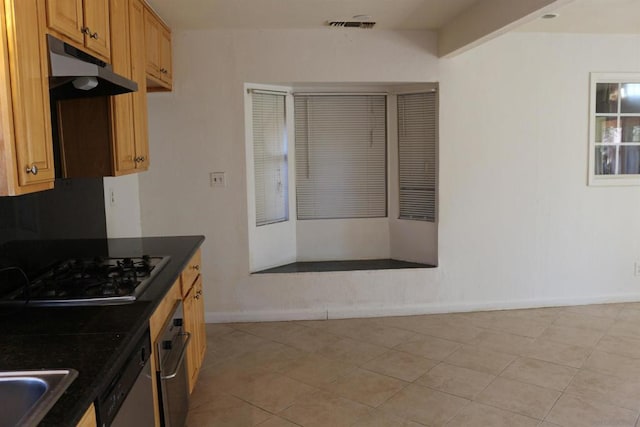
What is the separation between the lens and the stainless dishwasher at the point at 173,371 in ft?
6.97

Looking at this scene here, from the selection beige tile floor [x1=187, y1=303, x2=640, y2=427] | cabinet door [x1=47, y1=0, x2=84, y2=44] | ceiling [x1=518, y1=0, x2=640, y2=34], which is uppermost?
ceiling [x1=518, y1=0, x2=640, y2=34]

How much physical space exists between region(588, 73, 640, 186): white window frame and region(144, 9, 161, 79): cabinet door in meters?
3.57

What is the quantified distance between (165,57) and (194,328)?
2.03 meters

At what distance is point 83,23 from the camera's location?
210 cm

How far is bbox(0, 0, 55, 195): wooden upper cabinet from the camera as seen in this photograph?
4.91ft

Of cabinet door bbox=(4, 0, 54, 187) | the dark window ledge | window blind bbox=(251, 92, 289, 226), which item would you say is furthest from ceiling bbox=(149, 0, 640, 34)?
the dark window ledge

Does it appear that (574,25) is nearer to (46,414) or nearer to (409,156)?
(409,156)

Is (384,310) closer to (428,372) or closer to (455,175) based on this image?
(428,372)

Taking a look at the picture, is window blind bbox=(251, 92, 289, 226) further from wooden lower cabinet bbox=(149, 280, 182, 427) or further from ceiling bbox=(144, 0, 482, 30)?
wooden lower cabinet bbox=(149, 280, 182, 427)

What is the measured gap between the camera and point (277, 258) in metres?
4.64

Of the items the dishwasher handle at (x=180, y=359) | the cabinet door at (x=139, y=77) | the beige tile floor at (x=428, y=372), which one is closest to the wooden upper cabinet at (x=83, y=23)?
the cabinet door at (x=139, y=77)

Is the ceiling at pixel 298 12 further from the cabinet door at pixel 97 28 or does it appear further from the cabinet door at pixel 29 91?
the cabinet door at pixel 29 91

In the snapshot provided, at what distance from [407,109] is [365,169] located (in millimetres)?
656

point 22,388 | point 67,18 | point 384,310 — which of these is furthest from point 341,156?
point 22,388
